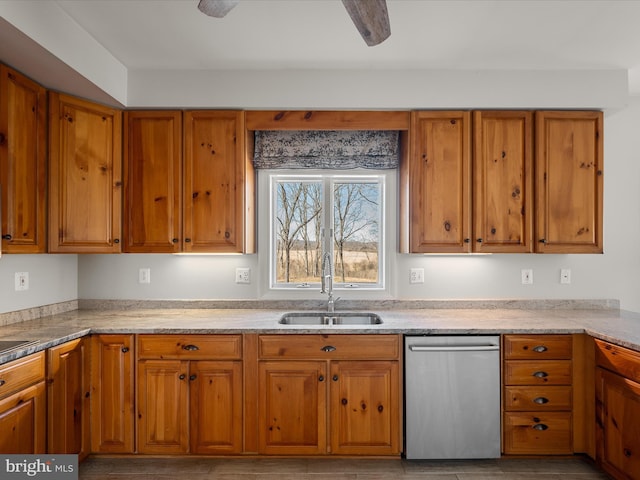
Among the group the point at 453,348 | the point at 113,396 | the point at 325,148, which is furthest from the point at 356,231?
the point at 113,396

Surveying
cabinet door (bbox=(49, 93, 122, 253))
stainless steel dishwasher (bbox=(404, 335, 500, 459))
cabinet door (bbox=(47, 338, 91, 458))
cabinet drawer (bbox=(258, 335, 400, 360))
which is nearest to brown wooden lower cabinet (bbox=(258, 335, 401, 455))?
cabinet drawer (bbox=(258, 335, 400, 360))

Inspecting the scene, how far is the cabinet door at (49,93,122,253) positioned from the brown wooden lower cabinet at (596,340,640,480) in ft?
9.88

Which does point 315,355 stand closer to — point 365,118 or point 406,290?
point 406,290

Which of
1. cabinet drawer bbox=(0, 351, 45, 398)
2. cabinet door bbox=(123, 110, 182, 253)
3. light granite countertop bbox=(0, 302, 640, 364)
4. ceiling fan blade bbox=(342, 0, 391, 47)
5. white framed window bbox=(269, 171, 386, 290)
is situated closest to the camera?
ceiling fan blade bbox=(342, 0, 391, 47)

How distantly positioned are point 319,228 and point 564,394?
75.2 inches

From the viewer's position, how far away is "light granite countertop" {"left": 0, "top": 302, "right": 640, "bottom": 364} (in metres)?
2.38

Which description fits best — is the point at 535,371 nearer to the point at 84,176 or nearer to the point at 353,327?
the point at 353,327

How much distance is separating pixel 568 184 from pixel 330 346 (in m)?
1.91

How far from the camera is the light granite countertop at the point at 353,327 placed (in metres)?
2.38

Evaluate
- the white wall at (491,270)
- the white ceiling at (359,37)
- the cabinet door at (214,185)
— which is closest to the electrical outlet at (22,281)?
the white wall at (491,270)

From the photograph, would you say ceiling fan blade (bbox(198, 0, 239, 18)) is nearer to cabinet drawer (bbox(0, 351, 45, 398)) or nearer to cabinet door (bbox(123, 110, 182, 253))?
cabinet door (bbox(123, 110, 182, 253))

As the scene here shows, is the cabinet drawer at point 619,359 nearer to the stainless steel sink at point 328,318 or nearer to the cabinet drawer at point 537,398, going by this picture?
the cabinet drawer at point 537,398

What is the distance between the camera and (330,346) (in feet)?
8.21

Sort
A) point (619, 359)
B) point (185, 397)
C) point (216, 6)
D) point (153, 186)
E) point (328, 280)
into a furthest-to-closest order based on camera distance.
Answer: point (328, 280) < point (153, 186) < point (185, 397) < point (619, 359) < point (216, 6)
